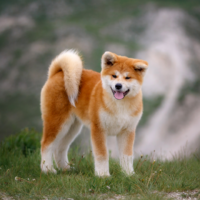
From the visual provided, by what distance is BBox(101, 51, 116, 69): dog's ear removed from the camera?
402 centimetres

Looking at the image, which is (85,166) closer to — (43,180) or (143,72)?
(43,180)

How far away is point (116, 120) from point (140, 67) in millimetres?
870

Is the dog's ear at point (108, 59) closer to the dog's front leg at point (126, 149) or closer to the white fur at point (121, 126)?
the white fur at point (121, 126)

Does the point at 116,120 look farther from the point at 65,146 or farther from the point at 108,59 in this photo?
the point at 65,146

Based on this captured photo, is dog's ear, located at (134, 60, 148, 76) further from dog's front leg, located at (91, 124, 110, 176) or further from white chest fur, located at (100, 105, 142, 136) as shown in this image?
dog's front leg, located at (91, 124, 110, 176)

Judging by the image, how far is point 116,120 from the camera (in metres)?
4.11

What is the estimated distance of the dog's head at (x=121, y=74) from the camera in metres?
3.87

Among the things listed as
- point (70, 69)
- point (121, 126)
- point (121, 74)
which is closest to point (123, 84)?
point (121, 74)

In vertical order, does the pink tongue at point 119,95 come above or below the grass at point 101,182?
above

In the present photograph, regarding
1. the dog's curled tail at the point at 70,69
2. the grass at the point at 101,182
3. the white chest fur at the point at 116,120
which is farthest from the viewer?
the dog's curled tail at the point at 70,69

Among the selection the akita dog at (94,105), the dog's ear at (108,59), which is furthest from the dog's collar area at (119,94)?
the dog's ear at (108,59)

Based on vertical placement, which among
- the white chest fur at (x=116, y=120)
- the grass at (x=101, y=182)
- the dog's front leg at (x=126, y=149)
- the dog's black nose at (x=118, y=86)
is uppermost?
the dog's black nose at (x=118, y=86)

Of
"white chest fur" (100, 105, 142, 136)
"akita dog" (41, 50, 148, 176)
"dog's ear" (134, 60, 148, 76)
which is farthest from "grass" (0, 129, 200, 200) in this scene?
"dog's ear" (134, 60, 148, 76)

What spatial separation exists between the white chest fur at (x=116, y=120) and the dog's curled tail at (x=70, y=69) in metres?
0.74
